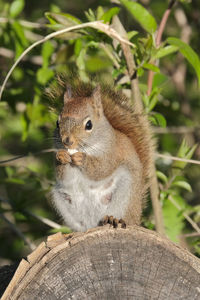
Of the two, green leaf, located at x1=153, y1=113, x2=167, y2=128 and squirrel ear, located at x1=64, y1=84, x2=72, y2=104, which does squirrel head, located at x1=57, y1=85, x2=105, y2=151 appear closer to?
squirrel ear, located at x1=64, y1=84, x2=72, y2=104

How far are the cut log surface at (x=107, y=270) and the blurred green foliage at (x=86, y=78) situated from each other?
688 mm

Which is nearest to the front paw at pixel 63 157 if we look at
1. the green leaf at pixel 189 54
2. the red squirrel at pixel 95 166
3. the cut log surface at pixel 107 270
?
the red squirrel at pixel 95 166

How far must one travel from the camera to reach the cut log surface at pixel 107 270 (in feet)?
5.40

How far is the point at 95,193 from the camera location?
2236mm

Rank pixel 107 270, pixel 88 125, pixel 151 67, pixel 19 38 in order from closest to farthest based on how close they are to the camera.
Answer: pixel 107 270 → pixel 88 125 → pixel 151 67 → pixel 19 38

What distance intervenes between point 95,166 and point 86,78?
0.61 meters

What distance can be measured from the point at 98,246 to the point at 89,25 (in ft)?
3.10

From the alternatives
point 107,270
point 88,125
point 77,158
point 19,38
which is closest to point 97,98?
point 88,125

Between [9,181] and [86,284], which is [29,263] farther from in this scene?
[9,181]

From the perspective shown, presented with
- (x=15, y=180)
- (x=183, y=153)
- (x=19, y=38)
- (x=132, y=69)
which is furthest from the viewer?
(x=15, y=180)

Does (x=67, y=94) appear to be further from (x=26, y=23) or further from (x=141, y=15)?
(x=26, y=23)

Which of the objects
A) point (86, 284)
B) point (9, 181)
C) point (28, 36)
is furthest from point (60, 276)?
point (28, 36)

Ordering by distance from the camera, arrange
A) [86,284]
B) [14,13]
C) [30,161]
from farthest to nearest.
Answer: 1. [30,161]
2. [14,13]
3. [86,284]

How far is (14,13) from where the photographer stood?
274cm
